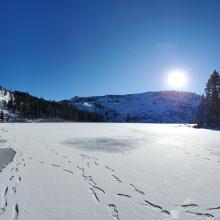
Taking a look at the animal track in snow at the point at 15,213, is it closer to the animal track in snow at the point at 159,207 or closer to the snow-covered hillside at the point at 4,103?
the animal track in snow at the point at 159,207

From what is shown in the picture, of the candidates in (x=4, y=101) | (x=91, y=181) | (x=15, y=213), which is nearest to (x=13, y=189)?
(x=15, y=213)

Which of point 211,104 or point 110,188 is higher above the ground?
point 211,104

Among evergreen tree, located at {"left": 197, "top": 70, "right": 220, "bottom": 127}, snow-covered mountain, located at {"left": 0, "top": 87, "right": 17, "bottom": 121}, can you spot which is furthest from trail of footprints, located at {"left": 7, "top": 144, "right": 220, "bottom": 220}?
snow-covered mountain, located at {"left": 0, "top": 87, "right": 17, "bottom": 121}

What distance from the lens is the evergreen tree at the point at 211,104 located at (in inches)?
2018

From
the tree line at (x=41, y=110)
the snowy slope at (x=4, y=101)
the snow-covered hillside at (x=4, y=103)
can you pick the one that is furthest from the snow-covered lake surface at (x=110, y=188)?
the snowy slope at (x=4, y=101)

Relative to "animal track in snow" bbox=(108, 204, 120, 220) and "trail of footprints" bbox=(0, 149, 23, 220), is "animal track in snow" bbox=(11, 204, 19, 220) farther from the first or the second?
"animal track in snow" bbox=(108, 204, 120, 220)

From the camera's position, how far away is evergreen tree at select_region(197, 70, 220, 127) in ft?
168

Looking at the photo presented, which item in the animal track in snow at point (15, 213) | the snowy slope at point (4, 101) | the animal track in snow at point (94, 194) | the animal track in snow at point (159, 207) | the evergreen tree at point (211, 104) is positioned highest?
the snowy slope at point (4, 101)

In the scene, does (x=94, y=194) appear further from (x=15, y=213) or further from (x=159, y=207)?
(x=15, y=213)

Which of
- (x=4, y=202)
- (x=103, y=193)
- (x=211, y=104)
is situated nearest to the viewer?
(x=4, y=202)

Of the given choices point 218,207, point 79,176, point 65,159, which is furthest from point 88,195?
point 65,159

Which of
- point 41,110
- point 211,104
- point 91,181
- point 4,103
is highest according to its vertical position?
point 4,103

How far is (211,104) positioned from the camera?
2067 inches

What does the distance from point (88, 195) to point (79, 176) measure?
2.04m
